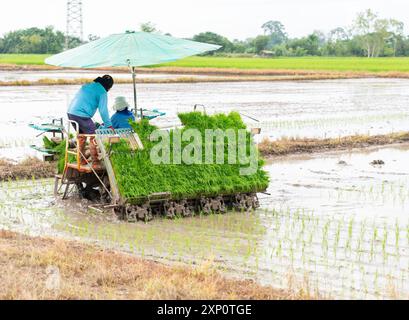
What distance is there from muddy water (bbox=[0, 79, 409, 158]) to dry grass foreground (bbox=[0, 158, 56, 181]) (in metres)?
1.56

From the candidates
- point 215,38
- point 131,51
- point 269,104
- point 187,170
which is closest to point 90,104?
point 131,51

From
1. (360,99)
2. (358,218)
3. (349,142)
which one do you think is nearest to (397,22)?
(360,99)

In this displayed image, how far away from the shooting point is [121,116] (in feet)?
30.7

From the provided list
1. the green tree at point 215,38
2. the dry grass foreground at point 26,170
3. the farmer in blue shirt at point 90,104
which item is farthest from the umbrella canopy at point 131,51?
the green tree at point 215,38

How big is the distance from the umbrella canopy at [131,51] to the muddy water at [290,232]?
195cm

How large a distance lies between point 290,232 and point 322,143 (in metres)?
6.91

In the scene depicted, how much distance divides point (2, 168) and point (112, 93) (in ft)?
49.2

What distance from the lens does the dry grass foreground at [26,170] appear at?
37.6ft

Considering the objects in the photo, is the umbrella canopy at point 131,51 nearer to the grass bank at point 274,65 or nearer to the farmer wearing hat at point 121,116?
the farmer wearing hat at point 121,116

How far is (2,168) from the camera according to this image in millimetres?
11664

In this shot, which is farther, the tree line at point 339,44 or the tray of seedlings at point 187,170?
the tree line at point 339,44

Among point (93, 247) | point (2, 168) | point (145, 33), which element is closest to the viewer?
point (93, 247)

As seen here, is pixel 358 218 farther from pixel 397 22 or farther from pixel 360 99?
pixel 397 22

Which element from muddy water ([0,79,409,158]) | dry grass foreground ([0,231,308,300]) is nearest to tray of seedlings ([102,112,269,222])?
dry grass foreground ([0,231,308,300])
